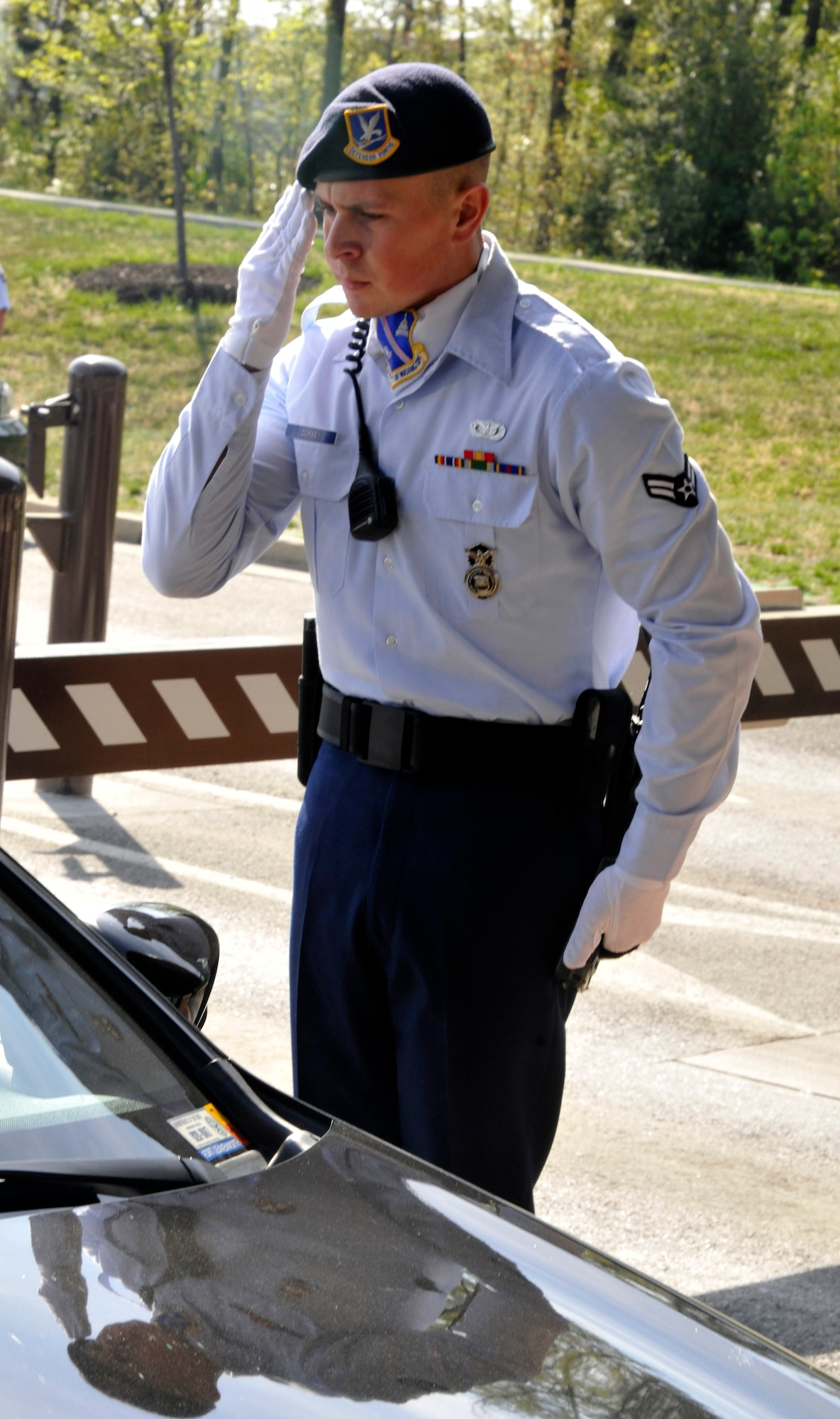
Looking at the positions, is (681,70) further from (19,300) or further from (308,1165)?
(308,1165)

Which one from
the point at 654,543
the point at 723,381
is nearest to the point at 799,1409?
the point at 654,543

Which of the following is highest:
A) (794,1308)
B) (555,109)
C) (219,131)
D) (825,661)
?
(555,109)

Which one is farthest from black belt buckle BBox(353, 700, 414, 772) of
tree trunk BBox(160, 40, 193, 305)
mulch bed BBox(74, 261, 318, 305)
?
mulch bed BBox(74, 261, 318, 305)

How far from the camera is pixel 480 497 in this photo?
245cm

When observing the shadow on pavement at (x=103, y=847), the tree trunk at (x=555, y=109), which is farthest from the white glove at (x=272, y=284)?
the tree trunk at (x=555, y=109)

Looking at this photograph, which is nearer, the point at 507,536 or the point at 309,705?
the point at 507,536

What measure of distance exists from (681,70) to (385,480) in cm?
2896

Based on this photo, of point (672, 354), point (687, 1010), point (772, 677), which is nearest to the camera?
point (772, 677)

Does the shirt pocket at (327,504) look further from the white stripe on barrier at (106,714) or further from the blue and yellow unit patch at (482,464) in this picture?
the white stripe on barrier at (106,714)

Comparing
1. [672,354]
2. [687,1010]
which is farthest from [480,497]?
[672,354]

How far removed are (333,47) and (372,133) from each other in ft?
92.8

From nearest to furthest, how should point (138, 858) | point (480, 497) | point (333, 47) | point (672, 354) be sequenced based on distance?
1. point (480, 497)
2. point (138, 858)
3. point (672, 354)
4. point (333, 47)

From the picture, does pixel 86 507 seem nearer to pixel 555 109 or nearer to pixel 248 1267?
pixel 248 1267

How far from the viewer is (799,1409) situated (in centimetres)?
170
